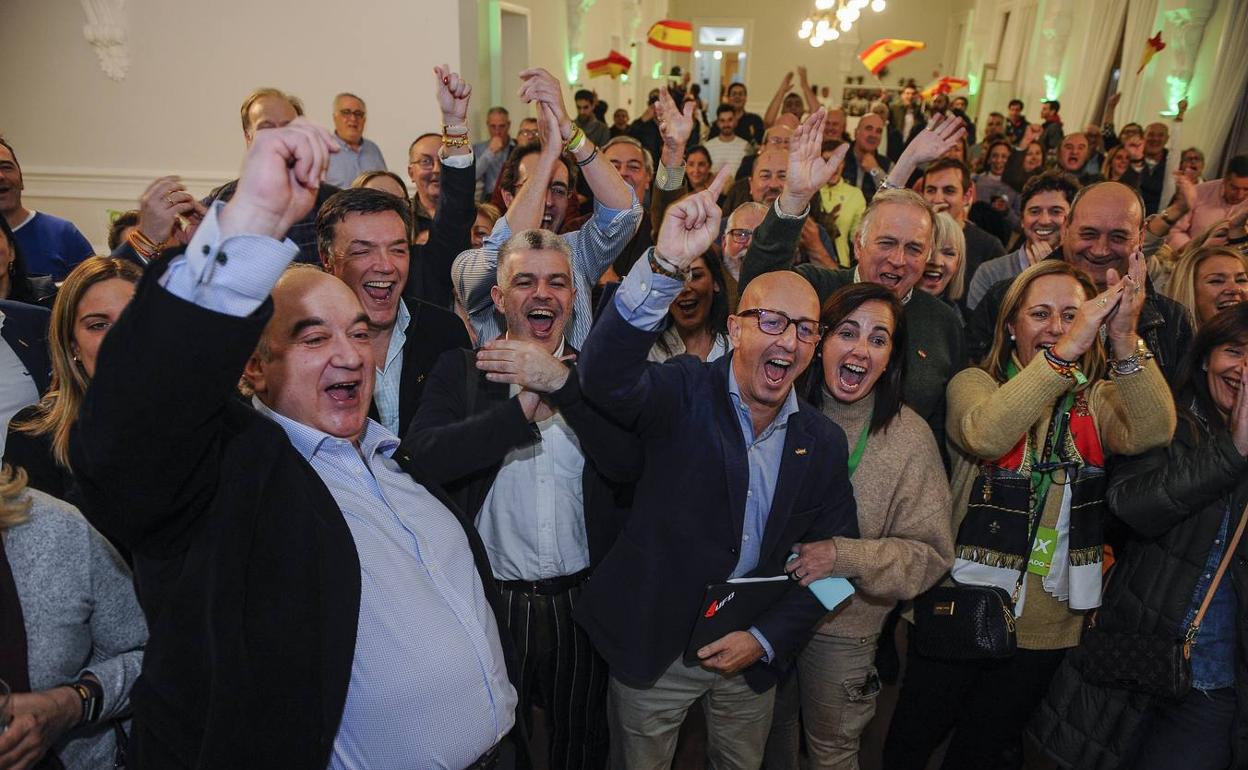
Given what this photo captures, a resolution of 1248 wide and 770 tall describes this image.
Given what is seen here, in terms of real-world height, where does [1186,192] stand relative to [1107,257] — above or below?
above

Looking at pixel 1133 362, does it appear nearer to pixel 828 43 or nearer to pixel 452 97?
pixel 452 97

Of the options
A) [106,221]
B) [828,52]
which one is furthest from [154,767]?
[828,52]

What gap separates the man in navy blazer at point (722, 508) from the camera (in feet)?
6.03

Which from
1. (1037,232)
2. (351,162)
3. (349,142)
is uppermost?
(349,142)

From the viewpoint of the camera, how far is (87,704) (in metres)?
1.35

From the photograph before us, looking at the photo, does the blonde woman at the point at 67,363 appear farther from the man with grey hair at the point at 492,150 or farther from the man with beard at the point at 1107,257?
the man with grey hair at the point at 492,150

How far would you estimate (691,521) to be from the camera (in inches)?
72.9

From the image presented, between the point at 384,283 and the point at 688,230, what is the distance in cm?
97

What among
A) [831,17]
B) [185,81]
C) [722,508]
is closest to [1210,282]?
[722,508]

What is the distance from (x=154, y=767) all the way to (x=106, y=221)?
24.5 ft

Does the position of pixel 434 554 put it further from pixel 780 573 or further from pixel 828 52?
pixel 828 52

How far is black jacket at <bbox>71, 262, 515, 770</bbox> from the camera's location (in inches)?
35.7

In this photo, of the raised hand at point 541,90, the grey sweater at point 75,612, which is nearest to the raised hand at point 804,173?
the raised hand at point 541,90

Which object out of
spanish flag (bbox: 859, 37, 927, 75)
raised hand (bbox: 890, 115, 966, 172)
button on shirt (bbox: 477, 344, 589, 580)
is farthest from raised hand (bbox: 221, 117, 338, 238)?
spanish flag (bbox: 859, 37, 927, 75)
